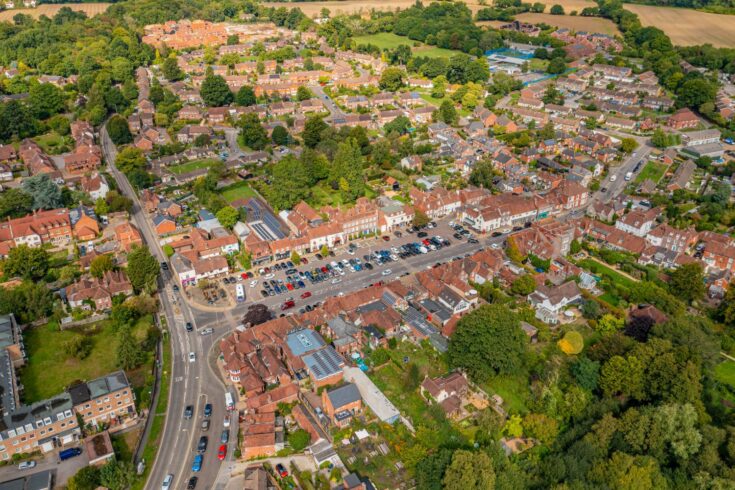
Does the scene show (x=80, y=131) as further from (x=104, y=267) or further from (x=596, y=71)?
(x=596, y=71)

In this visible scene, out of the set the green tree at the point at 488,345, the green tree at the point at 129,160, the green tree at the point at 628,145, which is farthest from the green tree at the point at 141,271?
the green tree at the point at 628,145

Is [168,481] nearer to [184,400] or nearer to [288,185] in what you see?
[184,400]

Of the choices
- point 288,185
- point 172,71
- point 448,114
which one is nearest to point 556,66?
point 448,114

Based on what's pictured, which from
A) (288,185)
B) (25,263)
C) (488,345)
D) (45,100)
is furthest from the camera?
(45,100)

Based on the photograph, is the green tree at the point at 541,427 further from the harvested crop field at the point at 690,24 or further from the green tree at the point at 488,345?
the harvested crop field at the point at 690,24

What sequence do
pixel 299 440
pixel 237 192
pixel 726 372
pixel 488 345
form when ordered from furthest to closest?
1. pixel 237 192
2. pixel 726 372
3. pixel 488 345
4. pixel 299 440

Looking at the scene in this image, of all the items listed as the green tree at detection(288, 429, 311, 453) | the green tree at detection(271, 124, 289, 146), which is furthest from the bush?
→ the green tree at detection(271, 124, 289, 146)

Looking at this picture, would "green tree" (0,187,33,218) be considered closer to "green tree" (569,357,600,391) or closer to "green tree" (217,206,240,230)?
"green tree" (217,206,240,230)
